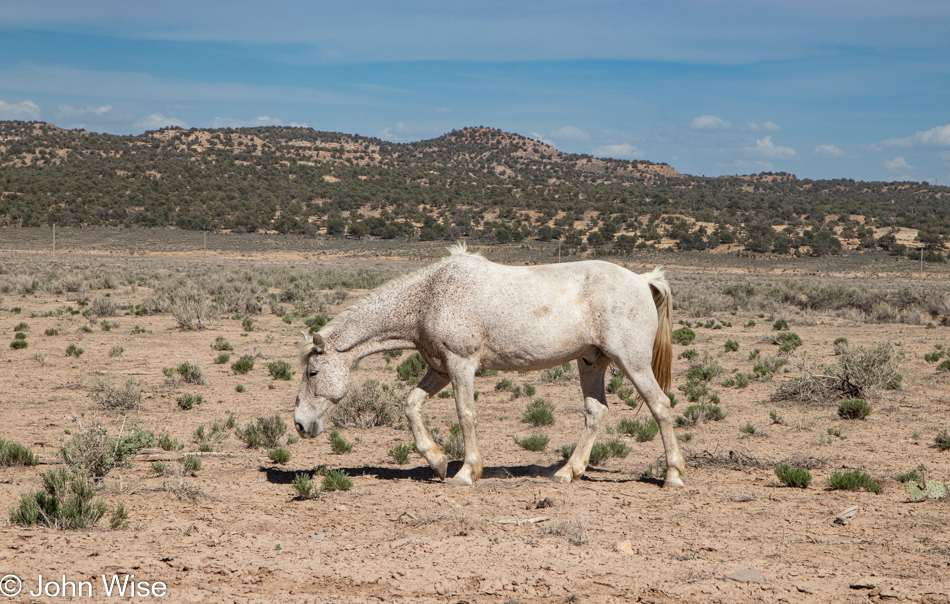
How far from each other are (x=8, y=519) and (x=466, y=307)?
411 centimetres

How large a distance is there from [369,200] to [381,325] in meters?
76.9

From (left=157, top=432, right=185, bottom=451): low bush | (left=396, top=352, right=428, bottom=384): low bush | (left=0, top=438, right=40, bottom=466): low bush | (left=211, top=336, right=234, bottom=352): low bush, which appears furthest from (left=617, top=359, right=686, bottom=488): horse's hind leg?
(left=211, top=336, right=234, bottom=352): low bush

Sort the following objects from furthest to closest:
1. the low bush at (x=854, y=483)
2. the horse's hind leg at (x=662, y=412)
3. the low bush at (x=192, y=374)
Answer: the low bush at (x=192, y=374) < the horse's hind leg at (x=662, y=412) < the low bush at (x=854, y=483)

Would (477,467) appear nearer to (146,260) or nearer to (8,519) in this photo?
(8,519)

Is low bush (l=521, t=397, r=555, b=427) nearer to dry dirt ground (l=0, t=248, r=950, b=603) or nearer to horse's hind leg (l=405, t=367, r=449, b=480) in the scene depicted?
dry dirt ground (l=0, t=248, r=950, b=603)

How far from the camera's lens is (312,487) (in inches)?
253

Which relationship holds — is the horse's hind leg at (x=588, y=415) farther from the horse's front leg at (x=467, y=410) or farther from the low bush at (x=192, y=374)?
the low bush at (x=192, y=374)

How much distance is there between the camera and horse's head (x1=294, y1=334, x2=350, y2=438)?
695 cm

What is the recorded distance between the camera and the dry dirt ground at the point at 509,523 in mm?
4535

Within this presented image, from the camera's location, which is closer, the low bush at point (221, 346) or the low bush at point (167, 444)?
the low bush at point (167, 444)

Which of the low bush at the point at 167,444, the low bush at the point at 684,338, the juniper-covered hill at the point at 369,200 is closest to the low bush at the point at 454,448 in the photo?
the low bush at the point at 167,444

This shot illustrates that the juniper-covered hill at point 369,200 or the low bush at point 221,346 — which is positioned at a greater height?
the juniper-covered hill at point 369,200
